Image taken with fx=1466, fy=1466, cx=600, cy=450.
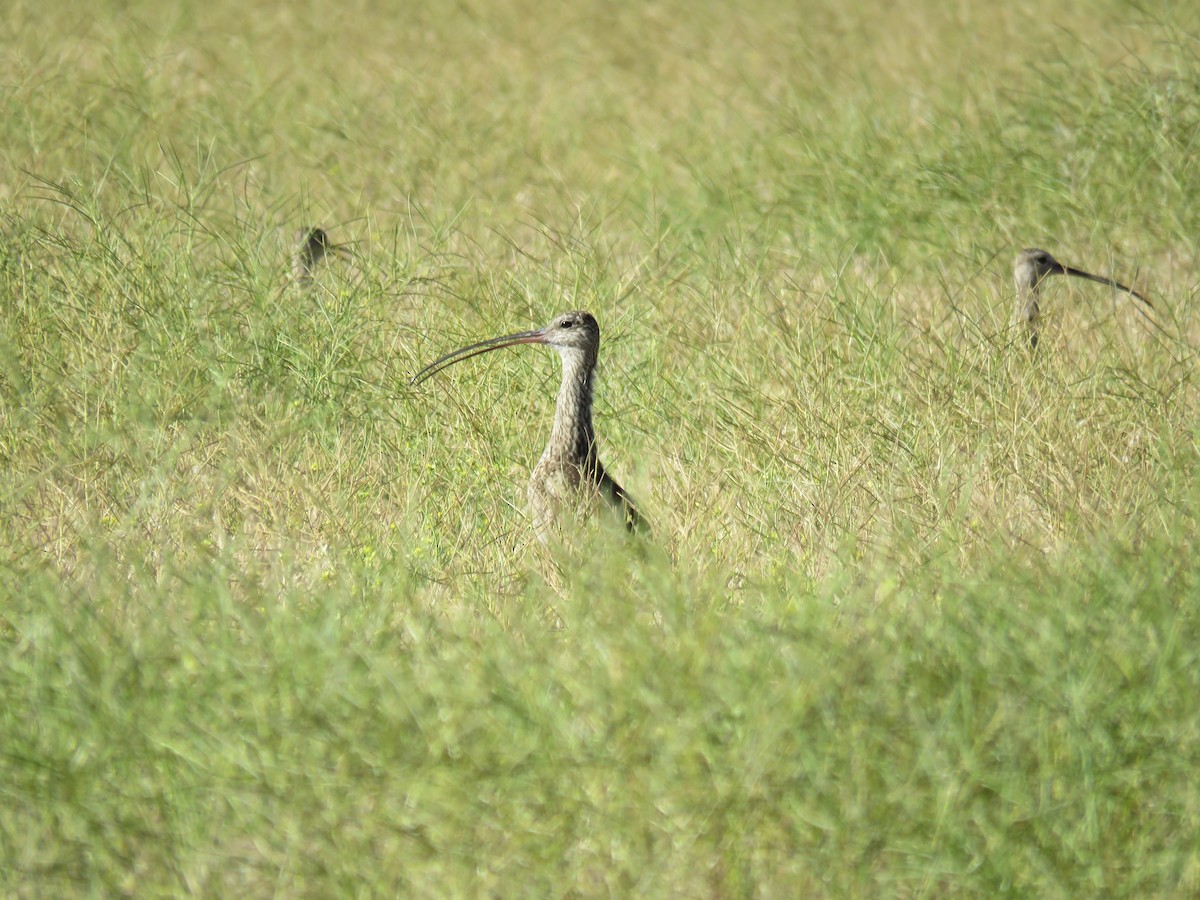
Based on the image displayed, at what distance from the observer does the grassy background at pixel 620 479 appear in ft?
9.62

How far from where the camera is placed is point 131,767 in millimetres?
3031

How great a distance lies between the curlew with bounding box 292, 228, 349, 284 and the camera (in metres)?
5.93

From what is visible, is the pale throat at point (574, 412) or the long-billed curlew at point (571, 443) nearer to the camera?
the long-billed curlew at point (571, 443)

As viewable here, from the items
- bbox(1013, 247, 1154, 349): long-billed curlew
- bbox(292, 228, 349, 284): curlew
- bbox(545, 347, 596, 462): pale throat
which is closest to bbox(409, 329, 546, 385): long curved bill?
bbox(545, 347, 596, 462): pale throat

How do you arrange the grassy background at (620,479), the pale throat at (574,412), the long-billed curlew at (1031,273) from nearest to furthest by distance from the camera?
1. the grassy background at (620,479)
2. the pale throat at (574,412)
3. the long-billed curlew at (1031,273)

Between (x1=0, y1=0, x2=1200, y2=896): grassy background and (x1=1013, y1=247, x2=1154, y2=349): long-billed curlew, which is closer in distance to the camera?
(x1=0, y1=0, x2=1200, y2=896): grassy background

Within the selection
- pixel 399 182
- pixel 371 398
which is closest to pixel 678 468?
pixel 371 398

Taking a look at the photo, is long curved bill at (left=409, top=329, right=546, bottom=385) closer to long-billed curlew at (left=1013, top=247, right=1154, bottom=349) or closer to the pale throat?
the pale throat

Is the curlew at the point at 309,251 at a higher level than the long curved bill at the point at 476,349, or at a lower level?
higher

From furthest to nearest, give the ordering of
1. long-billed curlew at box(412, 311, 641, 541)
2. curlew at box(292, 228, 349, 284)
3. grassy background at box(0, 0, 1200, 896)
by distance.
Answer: curlew at box(292, 228, 349, 284), long-billed curlew at box(412, 311, 641, 541), grassy background at box(0, 0, 1200, 896)

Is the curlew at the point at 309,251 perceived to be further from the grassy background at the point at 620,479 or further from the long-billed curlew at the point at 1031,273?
the long-billed curlew at the point at 1031,273

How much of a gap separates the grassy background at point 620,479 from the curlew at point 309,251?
0.38 ft

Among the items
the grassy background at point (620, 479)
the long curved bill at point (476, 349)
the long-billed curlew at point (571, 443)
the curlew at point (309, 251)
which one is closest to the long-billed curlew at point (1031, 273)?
the grassy background at point (620, 479)

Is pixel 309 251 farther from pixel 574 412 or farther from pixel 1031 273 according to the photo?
pixel 1031 273
